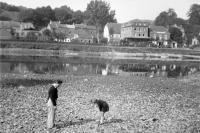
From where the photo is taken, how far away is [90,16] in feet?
456

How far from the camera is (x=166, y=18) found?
579 ft

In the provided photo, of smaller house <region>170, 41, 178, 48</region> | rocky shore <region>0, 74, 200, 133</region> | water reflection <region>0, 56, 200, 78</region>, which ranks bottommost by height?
water reflection <region>0, 56, 200, 78</region>

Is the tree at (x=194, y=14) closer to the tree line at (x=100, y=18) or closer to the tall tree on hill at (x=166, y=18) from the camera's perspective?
the tree line at (x=100, y=18)

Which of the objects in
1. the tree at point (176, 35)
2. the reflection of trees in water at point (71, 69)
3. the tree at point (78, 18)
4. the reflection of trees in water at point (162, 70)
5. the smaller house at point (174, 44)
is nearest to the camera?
the reflection of trees in water at point (71, 69)

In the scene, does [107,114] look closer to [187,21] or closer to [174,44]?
[174,44]

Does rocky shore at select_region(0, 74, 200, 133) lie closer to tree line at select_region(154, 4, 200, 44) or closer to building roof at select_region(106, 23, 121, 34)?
building roof at select_region(106, 23, 121, 34)

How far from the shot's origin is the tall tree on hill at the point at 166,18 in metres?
174

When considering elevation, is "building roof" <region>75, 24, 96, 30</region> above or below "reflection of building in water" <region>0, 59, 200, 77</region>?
above

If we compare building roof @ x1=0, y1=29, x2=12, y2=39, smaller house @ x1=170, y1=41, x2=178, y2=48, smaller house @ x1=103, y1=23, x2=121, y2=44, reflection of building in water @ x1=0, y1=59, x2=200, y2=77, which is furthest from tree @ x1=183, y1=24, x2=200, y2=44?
reflection of building in water @ x1=0, y1=59, x2=200, y2=77

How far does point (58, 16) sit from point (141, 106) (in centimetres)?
15898

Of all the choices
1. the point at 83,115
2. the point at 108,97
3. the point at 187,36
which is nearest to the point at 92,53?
the point at 108,97

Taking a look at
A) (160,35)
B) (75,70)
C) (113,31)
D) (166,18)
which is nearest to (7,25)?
(113,31)

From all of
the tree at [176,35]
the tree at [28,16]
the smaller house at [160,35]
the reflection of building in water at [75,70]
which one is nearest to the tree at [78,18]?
the tree at [28,16]

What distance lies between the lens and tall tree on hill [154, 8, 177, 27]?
174 metres
